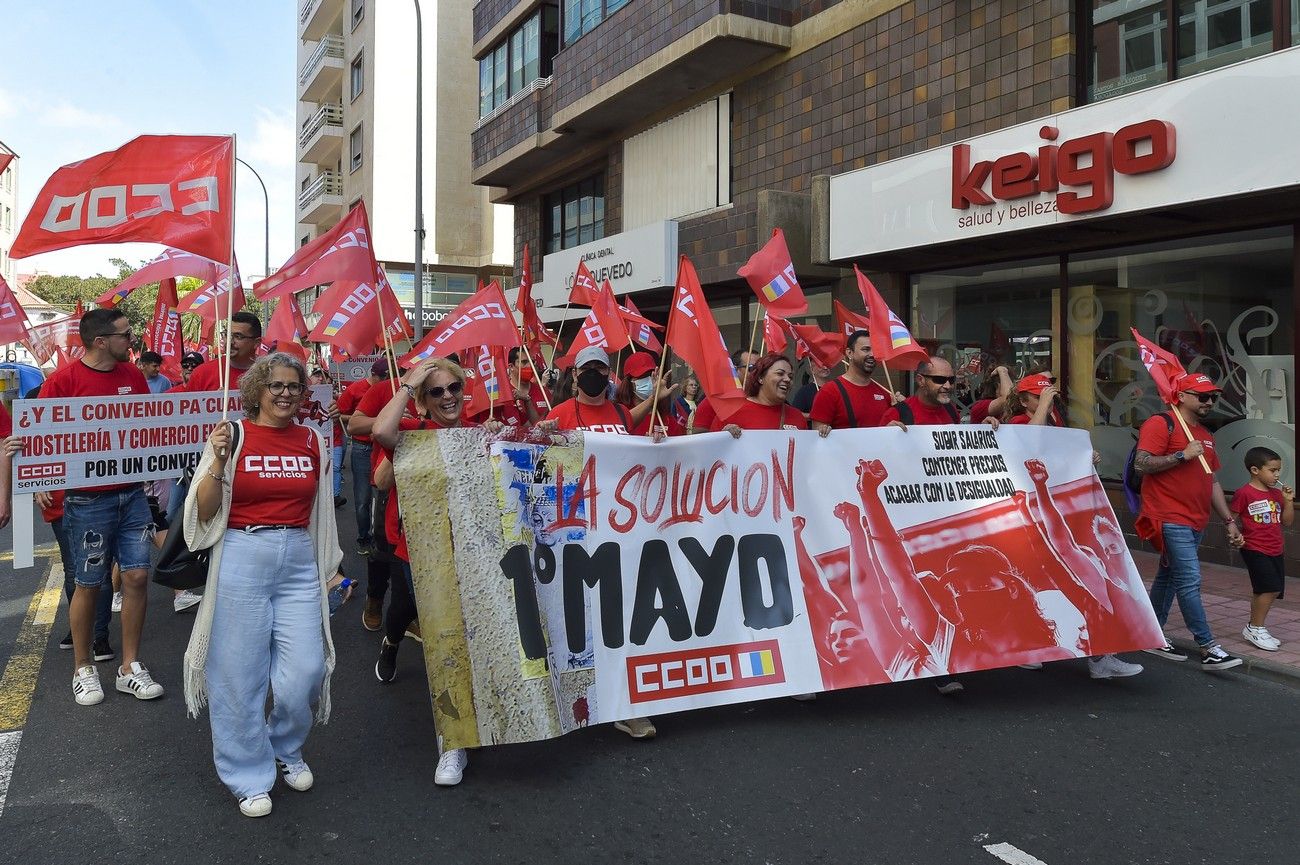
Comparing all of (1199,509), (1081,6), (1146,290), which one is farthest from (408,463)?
(1081,6)

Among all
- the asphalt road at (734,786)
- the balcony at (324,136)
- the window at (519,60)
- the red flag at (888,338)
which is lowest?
the asphalt road at (734,786)

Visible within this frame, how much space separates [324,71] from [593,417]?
43335 millimetres

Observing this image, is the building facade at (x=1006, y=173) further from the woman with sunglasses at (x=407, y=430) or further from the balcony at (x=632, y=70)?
the woman with sunglasses at (x=407, y=430)

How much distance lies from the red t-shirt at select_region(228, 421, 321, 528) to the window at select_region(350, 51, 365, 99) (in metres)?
39.1

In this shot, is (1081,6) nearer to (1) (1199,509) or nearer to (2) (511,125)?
(1) (1199,509)

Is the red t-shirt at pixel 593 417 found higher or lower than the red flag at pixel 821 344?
lower

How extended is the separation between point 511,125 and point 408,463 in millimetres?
17831

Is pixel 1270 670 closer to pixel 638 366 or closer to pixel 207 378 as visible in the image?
pixel 638 366

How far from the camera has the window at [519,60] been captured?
2019 centimetres

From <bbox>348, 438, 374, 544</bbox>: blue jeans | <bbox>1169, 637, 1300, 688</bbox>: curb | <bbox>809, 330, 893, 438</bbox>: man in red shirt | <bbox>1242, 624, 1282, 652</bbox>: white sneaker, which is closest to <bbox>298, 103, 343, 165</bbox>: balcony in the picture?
<bbox>348, 438, 374, 544</bbox>: blue jeans

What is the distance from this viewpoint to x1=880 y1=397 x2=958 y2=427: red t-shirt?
5688 millimetres

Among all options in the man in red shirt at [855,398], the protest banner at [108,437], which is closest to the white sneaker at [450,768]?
the protest banner at [108,437]

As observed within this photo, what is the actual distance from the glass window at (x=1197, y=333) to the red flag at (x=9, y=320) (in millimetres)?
9411

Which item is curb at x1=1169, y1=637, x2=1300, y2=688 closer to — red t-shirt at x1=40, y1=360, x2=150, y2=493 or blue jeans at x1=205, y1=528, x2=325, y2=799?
blue jeans at x1=205, y1=528, x2=325, y2=799
